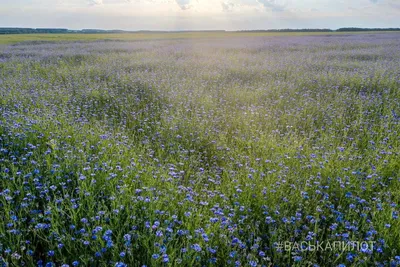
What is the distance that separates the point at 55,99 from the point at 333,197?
6.62 meters

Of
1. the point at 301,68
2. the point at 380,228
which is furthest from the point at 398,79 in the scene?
the point at 380,228

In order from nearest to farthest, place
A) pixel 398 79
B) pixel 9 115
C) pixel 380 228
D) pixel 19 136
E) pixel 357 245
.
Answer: pixel 357 245 → pixel 380 228 → pixel 19 136 → pixel 9 115 → pixel 398 79

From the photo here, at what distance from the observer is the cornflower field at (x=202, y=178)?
2355 mm

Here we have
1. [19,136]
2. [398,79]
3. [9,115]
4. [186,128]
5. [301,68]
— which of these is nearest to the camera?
[19,136]

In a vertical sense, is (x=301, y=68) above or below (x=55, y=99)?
above

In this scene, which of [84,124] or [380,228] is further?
[84,124]

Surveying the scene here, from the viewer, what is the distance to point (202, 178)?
396 centimetres

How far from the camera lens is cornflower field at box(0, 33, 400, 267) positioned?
2355 mm

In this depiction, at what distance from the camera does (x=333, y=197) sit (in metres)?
3.32

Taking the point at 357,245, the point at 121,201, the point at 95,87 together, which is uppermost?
the point at 95,87

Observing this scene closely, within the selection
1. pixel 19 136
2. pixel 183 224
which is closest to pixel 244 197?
pixel 183 224

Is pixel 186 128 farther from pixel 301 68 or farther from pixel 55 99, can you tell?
pixel 301 68

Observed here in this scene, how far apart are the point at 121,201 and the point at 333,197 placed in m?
2.43

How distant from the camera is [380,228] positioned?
8.44 feet
